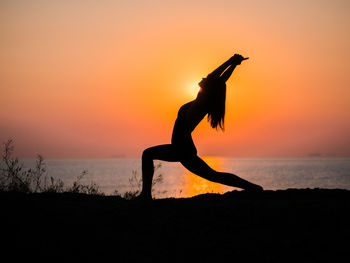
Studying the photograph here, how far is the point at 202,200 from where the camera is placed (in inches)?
256

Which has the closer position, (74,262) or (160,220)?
(74,262)

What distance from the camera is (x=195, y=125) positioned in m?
5.88

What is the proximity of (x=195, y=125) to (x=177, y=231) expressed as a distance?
73.7 inches

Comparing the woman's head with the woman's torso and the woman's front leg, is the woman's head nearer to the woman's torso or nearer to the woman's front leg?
the woman's torso

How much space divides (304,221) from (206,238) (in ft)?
4.68

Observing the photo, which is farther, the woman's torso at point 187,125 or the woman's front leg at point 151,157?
the woman's front leg at point 151,157

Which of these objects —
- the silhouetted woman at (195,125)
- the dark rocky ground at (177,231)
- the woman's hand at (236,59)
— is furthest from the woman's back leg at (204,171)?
the woman's hand at (236,59)

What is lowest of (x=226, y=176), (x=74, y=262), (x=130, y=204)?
(x=74, y=262)

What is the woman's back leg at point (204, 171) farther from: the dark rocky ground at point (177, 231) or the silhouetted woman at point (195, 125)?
the dark rocky ground at point (177, 231)

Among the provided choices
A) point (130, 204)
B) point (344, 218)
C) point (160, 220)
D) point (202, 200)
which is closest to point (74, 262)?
point (160, 220)

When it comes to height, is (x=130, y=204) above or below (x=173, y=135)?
below

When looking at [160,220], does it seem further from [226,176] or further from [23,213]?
[23,213]

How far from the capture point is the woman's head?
586 centimetres

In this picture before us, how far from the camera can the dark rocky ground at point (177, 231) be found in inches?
159
